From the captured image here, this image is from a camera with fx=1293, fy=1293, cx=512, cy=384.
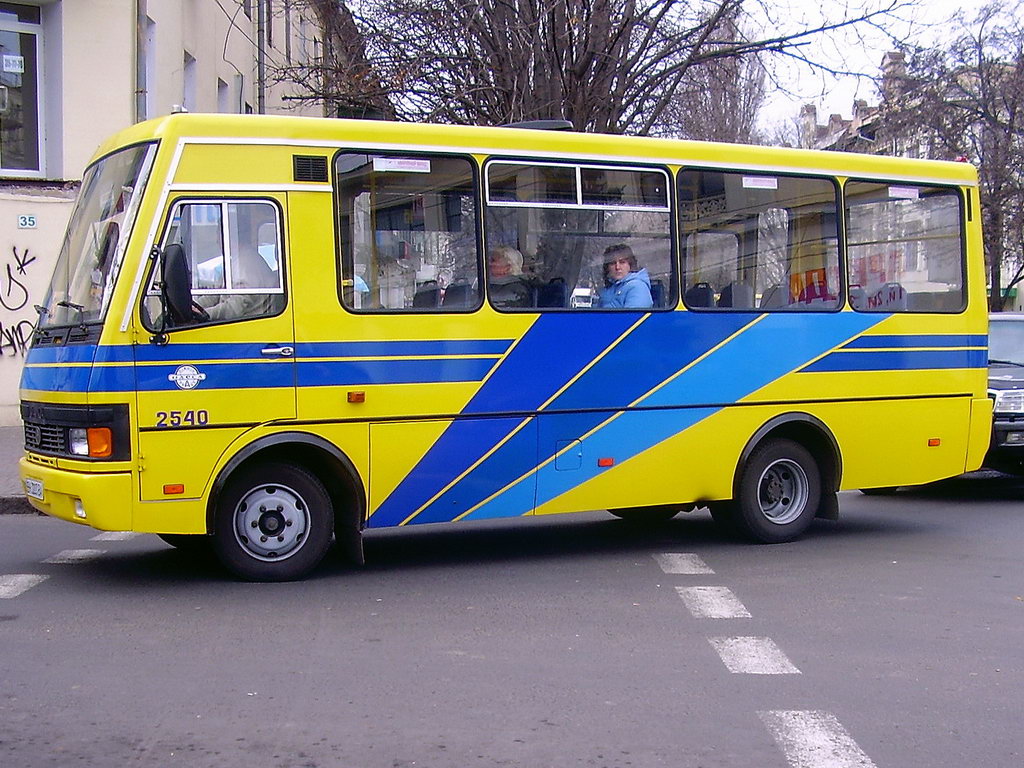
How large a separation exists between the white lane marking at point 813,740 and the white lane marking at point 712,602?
1903 millimetres

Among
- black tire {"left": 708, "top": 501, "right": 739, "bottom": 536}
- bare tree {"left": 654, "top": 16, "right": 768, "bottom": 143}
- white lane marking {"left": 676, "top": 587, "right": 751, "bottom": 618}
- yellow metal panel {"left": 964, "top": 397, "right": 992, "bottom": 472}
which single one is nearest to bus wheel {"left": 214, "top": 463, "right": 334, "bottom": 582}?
white lane marking {"left": 676, "top": 587, "right": 751, "bottom": 618}

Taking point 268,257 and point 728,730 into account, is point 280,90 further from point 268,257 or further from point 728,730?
point 728,730

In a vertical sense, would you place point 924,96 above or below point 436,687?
above

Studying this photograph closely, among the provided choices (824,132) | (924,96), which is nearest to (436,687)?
(924,96)

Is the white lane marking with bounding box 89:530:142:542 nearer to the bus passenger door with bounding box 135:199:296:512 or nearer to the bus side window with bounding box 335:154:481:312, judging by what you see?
the bus passenger door with bounding box 135:199:296:512

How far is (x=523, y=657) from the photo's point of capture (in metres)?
6.38

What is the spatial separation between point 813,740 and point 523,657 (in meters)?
1.70

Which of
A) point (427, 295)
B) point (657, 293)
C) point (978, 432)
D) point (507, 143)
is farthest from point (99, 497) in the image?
point (978, 432)

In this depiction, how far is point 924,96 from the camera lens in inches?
1422

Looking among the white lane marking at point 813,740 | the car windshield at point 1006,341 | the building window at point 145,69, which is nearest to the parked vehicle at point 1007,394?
the car windshield at point 1006,341

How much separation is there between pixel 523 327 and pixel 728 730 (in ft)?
13.1

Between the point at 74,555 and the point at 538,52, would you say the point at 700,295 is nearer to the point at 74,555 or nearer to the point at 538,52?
the point at 74,555

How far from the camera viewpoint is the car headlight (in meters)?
12.7

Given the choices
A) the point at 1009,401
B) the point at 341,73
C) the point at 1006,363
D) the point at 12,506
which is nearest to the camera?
the point at 12,506
